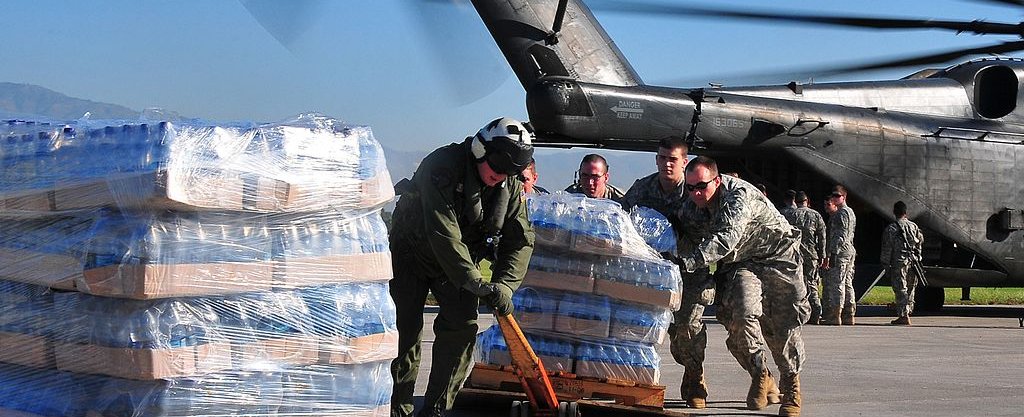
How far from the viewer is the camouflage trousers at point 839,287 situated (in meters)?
15.4

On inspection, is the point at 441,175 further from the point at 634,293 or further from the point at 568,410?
the point at 634,293

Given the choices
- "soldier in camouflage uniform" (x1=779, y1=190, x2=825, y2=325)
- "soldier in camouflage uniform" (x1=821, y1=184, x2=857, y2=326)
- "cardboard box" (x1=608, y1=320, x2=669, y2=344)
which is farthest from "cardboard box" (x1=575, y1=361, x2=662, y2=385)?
"soldier in camouflage uniform" (x1=821, y1=184, x2=857, y2=326)

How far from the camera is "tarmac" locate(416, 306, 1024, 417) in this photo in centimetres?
772

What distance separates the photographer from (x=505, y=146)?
583cm

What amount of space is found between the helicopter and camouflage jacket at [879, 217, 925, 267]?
1.05 feet

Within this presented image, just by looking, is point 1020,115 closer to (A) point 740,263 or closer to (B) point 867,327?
(B) point 867,327

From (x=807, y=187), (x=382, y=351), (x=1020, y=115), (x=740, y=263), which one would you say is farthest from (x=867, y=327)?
(x=382, y=351)

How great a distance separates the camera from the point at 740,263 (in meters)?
7.86

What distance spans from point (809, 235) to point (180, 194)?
11004 mm

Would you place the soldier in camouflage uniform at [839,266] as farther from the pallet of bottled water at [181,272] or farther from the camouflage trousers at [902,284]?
the pallet of bottled water at [181,272]

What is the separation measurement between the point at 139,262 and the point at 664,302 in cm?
345

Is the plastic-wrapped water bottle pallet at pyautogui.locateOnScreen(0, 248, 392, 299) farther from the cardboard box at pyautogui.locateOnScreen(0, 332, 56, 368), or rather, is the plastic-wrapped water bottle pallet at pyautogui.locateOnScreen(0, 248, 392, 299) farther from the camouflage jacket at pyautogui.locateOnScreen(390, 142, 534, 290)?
the camouflage jacket at pyautogui.locateOnScreen(390, 142, 534, 290)

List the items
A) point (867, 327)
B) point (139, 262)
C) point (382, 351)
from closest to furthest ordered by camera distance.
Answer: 1. point (139, 262)
2. point (382, 351)
3. point (867, 327)

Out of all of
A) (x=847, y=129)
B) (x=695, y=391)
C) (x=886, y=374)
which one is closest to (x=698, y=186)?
(x=695, y=391)
